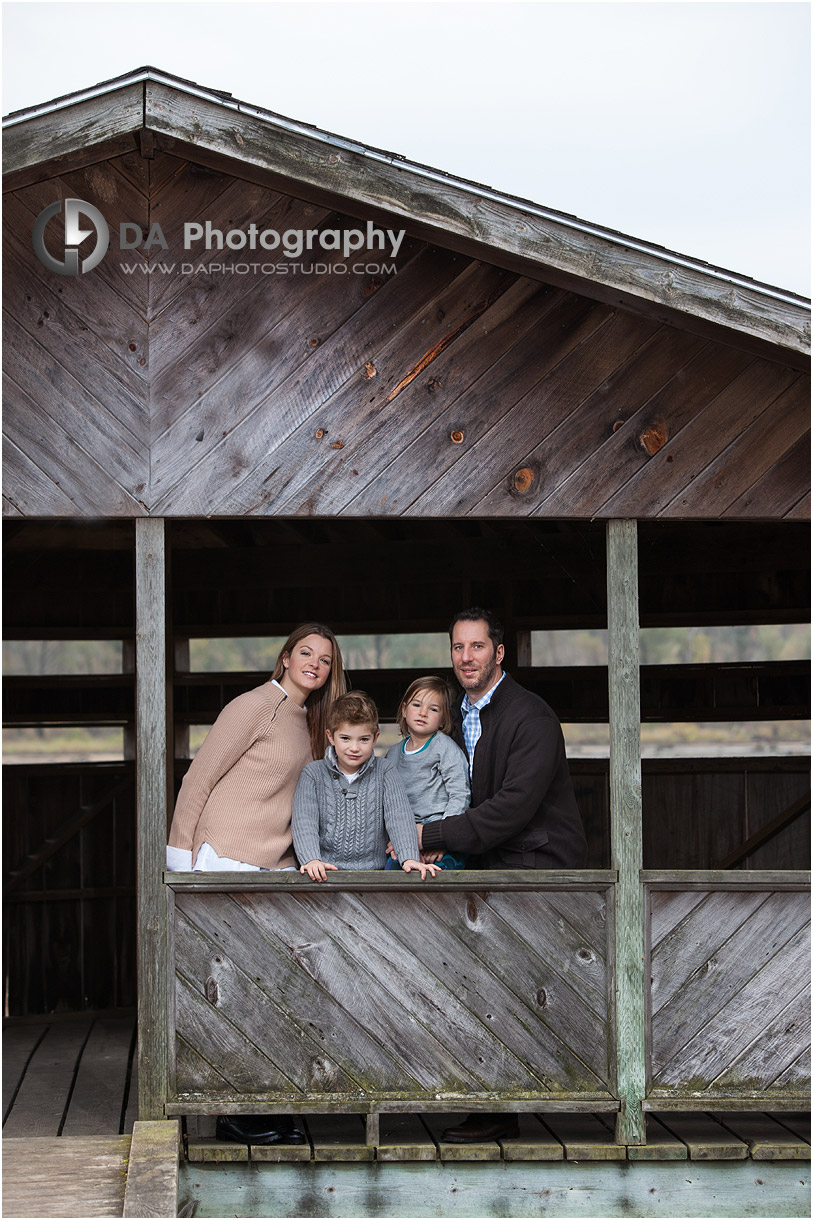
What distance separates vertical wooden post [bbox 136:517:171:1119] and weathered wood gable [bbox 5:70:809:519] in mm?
260

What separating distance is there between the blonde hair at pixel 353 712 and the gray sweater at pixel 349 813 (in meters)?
0.17

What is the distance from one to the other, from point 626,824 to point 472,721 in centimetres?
75

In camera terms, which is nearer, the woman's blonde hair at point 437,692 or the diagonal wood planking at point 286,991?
the diagonal wood planking at point 286,991

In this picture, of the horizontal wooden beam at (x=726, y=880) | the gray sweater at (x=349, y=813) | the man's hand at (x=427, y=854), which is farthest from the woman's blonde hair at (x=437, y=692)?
the horizontal wooden beam at (x=726, y=880)

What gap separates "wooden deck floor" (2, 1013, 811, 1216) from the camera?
4.05 m

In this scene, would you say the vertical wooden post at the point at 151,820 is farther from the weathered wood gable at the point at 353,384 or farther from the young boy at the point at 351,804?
the young boy at the point at 351,804

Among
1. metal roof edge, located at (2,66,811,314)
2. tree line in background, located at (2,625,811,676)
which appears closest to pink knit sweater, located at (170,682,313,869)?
metal roof edge, located at (2,66,811,314)

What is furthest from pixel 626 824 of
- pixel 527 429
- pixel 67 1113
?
pixel 67 1113

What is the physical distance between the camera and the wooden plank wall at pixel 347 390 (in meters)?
4.55

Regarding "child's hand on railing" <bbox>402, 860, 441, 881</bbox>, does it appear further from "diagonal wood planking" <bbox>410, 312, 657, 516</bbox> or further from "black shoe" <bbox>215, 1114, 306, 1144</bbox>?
"diagonal wood planking" <bbox>410, 312, 657, 516</bbox>

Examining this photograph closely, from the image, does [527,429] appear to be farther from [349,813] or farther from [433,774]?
[349,813]

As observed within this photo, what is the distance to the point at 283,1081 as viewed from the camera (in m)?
4.59

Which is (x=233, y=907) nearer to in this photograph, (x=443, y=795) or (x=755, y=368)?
(x=443, y=795)

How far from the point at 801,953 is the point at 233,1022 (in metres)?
2.29
